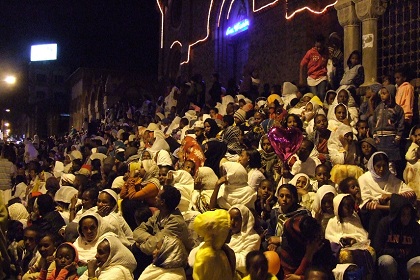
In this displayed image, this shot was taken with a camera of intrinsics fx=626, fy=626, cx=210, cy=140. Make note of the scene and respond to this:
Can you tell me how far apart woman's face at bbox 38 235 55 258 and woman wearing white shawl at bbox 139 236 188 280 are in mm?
1229

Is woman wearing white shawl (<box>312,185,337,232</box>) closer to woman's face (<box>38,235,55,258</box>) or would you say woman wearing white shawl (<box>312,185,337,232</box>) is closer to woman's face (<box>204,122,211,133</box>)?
woman's face (<box>38,235,55,258</box>)

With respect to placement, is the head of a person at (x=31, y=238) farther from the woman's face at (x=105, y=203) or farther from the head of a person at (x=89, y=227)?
the head of a person at (x=89, y=227)

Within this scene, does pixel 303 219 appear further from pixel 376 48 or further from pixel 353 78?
pixel 376 48

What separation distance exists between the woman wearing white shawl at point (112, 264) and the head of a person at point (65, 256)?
262mm

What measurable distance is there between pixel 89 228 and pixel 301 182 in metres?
2.65

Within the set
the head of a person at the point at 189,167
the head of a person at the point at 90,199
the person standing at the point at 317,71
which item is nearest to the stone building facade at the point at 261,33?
the person standing at the point at 317,71

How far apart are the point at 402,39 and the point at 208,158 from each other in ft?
18.4

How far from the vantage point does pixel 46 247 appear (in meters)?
6.88

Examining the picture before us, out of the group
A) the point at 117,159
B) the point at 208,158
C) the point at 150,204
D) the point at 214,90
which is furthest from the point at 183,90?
the point at 150,204

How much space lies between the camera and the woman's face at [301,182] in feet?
25.1

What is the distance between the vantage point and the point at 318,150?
955cm

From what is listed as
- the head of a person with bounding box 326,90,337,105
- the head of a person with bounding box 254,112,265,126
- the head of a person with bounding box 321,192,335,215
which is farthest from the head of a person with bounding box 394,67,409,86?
the head of a person with bounding box 321,192,335,215

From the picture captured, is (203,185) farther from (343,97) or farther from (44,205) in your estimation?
(343,97)

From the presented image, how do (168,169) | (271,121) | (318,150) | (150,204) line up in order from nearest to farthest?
(150,204) < (168,169) < (318,150) < (271,121)
